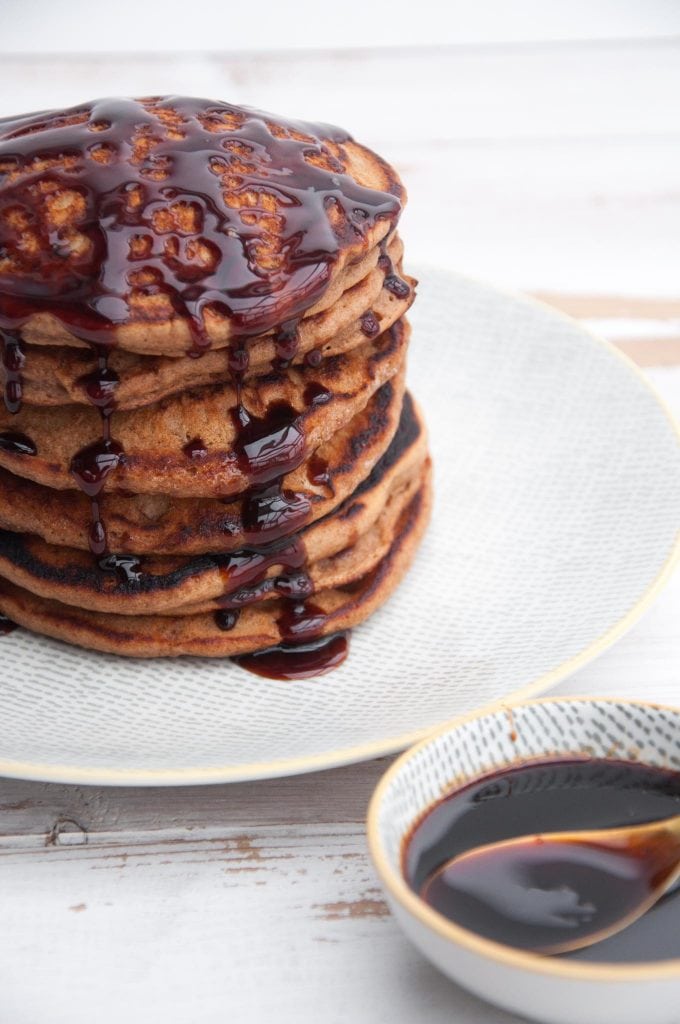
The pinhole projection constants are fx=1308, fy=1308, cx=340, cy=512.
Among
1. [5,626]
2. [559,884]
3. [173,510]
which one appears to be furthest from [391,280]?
[559,884]

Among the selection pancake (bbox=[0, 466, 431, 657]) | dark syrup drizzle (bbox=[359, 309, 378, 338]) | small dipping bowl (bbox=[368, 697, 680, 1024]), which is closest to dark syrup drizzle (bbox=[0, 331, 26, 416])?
pancake (bbox=[0, 466, 431, 657])

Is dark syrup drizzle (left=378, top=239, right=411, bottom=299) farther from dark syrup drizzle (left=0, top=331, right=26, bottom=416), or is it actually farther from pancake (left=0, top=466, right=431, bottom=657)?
dark syrup drizzle (left=0, top=331, right=26, bottom=416)

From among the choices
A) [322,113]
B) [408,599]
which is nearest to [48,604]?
[408,599]

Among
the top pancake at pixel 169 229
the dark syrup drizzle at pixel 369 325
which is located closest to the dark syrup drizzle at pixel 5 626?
the top pancake at pixel 169 229

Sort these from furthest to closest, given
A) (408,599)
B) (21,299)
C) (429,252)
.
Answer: (429,252) → (408,599) → (21,299)

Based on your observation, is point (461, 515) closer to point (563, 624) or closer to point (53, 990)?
point (563, 624)

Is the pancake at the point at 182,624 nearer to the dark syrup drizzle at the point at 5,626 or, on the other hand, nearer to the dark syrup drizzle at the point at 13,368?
the dark syrup drizzle at the point at 5,626
